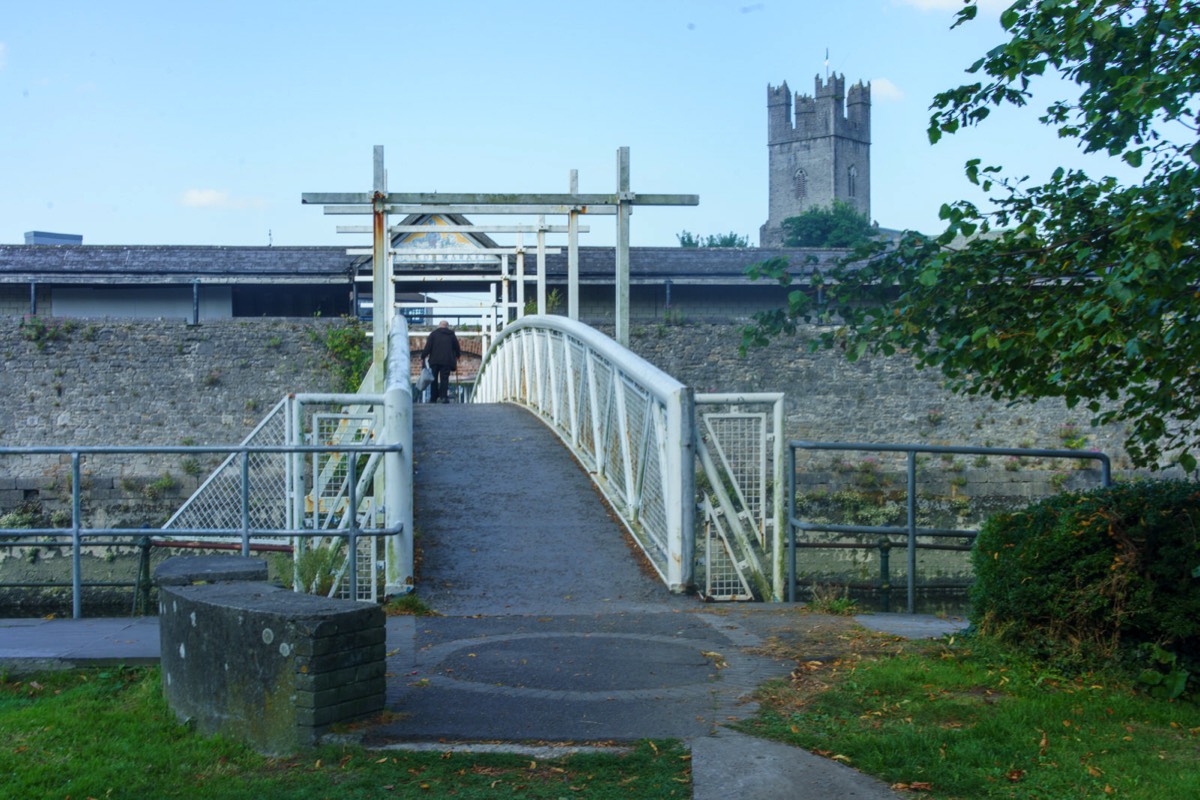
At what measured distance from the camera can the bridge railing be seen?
8.77 meters

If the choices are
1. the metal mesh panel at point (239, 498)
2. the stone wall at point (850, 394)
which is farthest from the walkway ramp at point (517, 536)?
the stone wall at point (850, 394)

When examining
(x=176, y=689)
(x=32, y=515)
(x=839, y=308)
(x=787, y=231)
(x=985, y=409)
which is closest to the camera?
(x=176, y=689)

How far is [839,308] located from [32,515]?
58.5 ft

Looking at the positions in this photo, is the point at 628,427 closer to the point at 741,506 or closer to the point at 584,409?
the point at 741,506

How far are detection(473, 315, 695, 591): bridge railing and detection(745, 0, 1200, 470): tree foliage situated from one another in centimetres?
110

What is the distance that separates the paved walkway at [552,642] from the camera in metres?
5.05

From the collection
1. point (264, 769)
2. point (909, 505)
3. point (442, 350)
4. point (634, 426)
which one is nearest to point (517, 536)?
point (634, 426)

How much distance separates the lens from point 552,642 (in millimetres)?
6953

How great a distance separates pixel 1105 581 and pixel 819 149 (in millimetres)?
97900

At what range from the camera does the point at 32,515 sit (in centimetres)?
2203

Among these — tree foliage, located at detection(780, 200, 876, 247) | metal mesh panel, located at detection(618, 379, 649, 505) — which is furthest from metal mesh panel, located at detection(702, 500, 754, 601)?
tree foliage, located at detection(780, 200, 876, 247)

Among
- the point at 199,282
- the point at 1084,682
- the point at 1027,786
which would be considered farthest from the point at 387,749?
the point at 199,282

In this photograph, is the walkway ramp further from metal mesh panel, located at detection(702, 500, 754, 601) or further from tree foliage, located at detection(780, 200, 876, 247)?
tree foliage, located at detection(780, 200, 876, 247)

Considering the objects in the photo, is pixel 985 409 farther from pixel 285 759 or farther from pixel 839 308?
pixel 285 759
